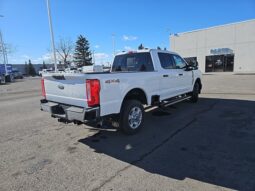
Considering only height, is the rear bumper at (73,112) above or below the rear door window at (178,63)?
below

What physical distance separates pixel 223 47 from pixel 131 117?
1311 inches

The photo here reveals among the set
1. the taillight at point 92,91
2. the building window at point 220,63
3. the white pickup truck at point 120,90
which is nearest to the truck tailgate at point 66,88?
the white pickup truck at point 120,90

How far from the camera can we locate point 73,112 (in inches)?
159

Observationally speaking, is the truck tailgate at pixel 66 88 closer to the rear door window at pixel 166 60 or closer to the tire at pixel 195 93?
the rear door window at pixel 166 60

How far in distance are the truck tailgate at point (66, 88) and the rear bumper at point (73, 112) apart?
0.39 ft

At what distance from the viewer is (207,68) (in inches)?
1410

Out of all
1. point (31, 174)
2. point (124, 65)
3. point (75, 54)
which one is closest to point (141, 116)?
point (124, 65)

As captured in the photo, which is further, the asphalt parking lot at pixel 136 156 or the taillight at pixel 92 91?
the taillight at pixel 92 91

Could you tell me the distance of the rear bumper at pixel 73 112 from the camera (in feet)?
12.8

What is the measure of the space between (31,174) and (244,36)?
3558 cm

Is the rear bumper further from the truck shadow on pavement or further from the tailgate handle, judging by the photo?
the truck shadow on pavement

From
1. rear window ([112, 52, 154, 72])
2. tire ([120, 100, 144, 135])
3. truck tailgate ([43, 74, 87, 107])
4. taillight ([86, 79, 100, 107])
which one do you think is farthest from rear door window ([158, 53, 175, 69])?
truck tailgate ([43, 74, 87, 107])

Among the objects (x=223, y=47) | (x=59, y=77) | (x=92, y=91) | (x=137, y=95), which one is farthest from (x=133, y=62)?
(x=223, y=47)

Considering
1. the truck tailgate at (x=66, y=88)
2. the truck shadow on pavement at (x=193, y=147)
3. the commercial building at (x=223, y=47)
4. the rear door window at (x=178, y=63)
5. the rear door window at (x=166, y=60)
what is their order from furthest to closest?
1. the commercial building at (x=223, y=47)
2. the rear door window at (x=178, y=63)
3. the rear door window at (x=166, y=60)
4. the truck tailgate at (x=66, y=88)
5. the truck shadow on pavement at (x=193, y=147)
